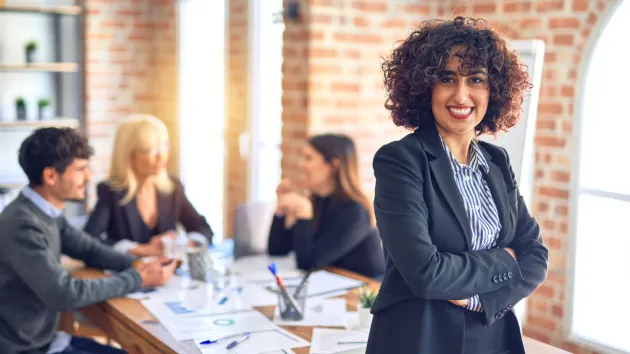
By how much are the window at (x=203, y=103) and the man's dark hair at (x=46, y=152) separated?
8.55ft

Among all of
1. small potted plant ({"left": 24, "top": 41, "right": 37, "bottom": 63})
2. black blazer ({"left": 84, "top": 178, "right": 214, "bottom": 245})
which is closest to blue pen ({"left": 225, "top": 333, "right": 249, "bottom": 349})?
black blazer ({"left": 84, "top": 178, "right": 214, "bottom": 245})

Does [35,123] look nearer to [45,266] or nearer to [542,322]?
[45,266]

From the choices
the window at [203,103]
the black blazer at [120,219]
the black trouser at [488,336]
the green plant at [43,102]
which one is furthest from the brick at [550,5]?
the green plant at [43,102]

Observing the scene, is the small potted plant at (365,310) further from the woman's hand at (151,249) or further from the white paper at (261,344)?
the woman's hand at (151,249)

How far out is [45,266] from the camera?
2.36m

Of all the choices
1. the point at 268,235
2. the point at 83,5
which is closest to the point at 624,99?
the point at 268,235

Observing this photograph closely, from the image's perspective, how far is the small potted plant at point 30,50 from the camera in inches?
197

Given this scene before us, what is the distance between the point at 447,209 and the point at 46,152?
153 cm

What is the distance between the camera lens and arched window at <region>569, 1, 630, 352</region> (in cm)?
326

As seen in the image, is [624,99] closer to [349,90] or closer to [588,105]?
[588,105]

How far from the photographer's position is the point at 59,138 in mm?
2525

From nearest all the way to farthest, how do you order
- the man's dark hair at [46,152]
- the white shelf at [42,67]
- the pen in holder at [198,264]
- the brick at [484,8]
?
the man's dark hair at [46,152] < the pen in holder at [198,264] < the brick at [484,8] < the white shelf at [42,67]

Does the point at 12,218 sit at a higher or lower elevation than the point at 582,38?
lower

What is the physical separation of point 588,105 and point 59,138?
Answer: 2.35 meters
